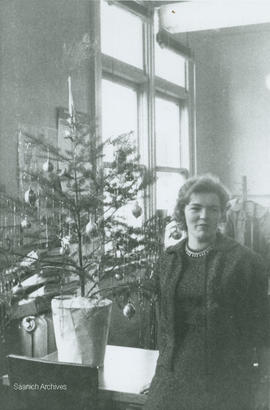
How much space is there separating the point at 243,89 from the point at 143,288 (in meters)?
4.88

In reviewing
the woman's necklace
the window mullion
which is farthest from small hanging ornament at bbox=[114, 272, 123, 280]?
the window mullion

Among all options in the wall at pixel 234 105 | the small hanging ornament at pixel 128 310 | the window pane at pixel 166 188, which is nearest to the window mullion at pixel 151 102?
the window pane at pixel 166 188

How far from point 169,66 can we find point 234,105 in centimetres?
115

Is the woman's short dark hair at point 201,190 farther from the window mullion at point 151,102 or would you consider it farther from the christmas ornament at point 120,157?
the window mullion at point 151,102

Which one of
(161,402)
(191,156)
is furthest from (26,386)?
(191,156)

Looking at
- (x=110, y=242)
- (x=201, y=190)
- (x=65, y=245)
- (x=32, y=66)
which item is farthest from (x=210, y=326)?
(x=32, y=66)

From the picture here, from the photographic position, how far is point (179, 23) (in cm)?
488

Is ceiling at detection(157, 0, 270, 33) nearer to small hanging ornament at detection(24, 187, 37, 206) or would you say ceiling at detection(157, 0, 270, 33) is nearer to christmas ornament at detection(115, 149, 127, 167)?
christmas ornament at detection(115, 149, 127, 167)

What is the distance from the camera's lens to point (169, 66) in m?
6.18

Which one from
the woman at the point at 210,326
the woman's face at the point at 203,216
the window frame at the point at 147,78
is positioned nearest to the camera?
the woman at the point at 210,326

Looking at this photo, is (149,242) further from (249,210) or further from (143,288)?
(249,210)

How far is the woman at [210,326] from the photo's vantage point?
6.78ft

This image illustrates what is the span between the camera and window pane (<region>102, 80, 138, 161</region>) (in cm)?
482

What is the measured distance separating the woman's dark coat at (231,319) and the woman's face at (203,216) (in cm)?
8
